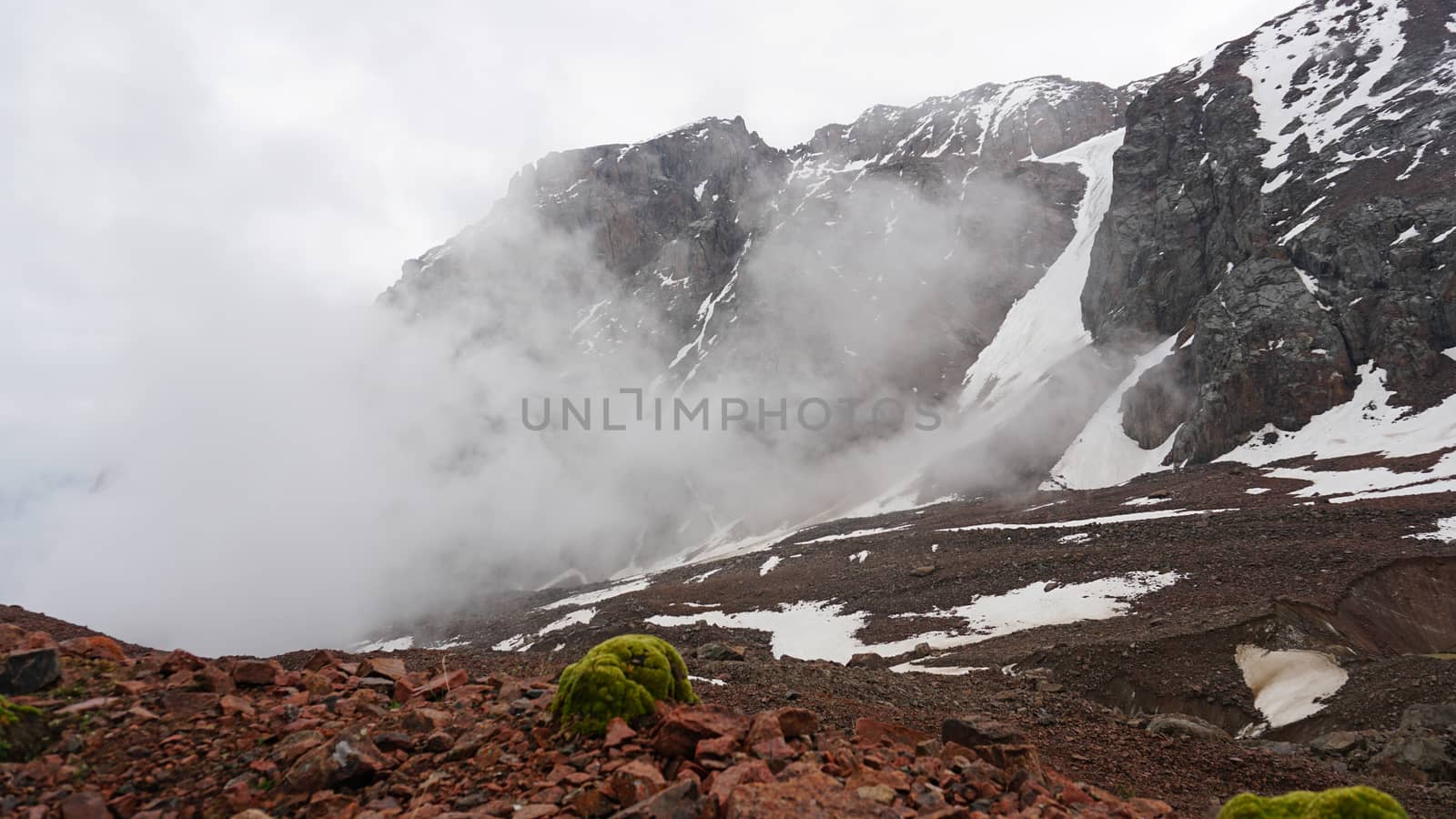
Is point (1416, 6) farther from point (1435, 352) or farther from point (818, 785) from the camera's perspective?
point (818, 785)

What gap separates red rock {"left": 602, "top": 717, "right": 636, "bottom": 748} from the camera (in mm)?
6801

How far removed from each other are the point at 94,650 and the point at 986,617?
102 feet

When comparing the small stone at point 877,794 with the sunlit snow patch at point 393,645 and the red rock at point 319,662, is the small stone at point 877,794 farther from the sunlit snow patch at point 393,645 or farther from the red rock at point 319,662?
the sunlit snow patch at point 393,645

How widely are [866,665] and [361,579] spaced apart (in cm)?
17958

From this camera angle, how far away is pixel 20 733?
644 centimetres

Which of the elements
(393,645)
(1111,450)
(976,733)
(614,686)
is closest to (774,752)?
(614,686)

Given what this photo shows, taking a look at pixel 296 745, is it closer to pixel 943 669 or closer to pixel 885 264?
pixel 943 669

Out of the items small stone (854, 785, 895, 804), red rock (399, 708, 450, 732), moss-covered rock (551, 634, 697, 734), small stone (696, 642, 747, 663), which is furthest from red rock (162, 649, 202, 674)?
small stone (696, 642, 747, 663)

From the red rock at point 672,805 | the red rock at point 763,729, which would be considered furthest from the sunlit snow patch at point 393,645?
the red rock at point 672,805

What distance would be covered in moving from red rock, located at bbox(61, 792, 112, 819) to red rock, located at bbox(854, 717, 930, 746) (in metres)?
7.56

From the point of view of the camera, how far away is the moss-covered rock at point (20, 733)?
632 centimetres

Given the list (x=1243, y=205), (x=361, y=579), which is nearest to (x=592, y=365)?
(x=361, y=579)

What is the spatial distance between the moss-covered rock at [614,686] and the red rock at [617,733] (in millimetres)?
109

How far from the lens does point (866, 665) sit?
25.8m
